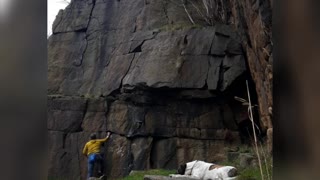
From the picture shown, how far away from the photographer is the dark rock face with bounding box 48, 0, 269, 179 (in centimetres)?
1145

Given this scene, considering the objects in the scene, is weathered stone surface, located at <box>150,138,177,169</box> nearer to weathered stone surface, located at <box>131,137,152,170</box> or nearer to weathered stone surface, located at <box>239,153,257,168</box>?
weathered stone surface, located at <box>131,137,152,170</box>

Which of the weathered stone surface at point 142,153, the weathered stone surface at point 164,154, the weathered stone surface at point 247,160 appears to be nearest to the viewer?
the weathered stone surface at point 247,160

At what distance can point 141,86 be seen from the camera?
12023 mm

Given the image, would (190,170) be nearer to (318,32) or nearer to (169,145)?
(169,145)

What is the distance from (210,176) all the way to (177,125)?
11.2 feet

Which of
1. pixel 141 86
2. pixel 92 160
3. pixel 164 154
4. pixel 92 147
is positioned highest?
pixel 141 86

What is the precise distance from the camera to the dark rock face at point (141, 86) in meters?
11.4

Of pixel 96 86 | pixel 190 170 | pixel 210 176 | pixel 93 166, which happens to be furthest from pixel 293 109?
pixel 96 86

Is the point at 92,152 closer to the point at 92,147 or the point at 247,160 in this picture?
the point at 92,147

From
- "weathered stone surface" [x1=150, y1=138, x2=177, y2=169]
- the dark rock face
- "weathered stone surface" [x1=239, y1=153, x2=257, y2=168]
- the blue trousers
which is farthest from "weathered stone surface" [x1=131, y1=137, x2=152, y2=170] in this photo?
"weathered stone surface" [x1=239, y1=153, x2=257, y2=168]

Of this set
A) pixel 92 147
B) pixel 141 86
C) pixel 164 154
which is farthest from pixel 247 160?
pixel 92 147

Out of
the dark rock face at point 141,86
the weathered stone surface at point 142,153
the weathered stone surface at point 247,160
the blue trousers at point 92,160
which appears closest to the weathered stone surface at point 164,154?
the dark rock face at point 141,86

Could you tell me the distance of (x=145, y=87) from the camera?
11.9 meters

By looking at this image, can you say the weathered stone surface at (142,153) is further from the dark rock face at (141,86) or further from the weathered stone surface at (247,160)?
the weathered stone surface at (247,160)
